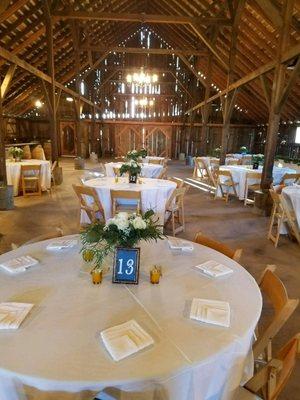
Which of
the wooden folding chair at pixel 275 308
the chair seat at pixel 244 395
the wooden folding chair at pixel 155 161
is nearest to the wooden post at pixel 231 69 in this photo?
the wooden folding chair at pixel 155 161

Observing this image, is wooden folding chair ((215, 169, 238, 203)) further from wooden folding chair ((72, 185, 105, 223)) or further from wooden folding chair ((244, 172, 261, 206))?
wooden folding chair ((72, 185, 105, 223))

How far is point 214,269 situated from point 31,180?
22.8 feet

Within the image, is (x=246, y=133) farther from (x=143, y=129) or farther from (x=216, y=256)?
(x=216, y=256)

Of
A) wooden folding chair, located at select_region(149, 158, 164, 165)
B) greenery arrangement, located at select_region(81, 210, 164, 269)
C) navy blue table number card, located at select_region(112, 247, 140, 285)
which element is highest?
greenery arrangement, located at select_region(81, 210, 164, 269)

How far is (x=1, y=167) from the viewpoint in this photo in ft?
20.6

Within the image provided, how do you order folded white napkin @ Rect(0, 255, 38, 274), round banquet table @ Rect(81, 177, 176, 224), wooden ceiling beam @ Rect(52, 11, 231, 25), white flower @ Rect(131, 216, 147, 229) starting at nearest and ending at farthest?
1. white flower @ Rect(131, 216, 147, 229)
2. folded white napkin @ Rect(0, 255, 38, 274)
3. round banquet table @ Rect(81, 177, 176, 224)
4. wooden ceiling beam @ Rect(52, 11, 231, 25)

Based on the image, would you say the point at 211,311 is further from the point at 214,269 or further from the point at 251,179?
the point at 251,179

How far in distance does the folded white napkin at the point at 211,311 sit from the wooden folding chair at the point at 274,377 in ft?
0.84

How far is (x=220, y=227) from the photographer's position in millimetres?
5535

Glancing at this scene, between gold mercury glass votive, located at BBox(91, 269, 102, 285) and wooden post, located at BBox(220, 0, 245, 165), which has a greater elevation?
wooden post, located at BBox(220, 0, 245, 165)

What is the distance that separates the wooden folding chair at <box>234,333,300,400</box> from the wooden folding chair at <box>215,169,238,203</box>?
20.9ft

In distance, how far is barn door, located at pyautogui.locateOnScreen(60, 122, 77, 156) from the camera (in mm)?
18531

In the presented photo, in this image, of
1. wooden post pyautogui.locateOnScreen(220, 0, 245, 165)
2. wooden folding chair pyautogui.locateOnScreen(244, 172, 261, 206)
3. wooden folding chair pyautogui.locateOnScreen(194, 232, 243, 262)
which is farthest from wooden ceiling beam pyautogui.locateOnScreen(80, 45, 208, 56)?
wooden folding chair pyautogui.locateOnScreen(194, 232, 243, 262)

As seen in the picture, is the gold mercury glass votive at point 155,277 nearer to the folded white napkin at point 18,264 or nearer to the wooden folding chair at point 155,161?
the folded white napkin at point 18,264
